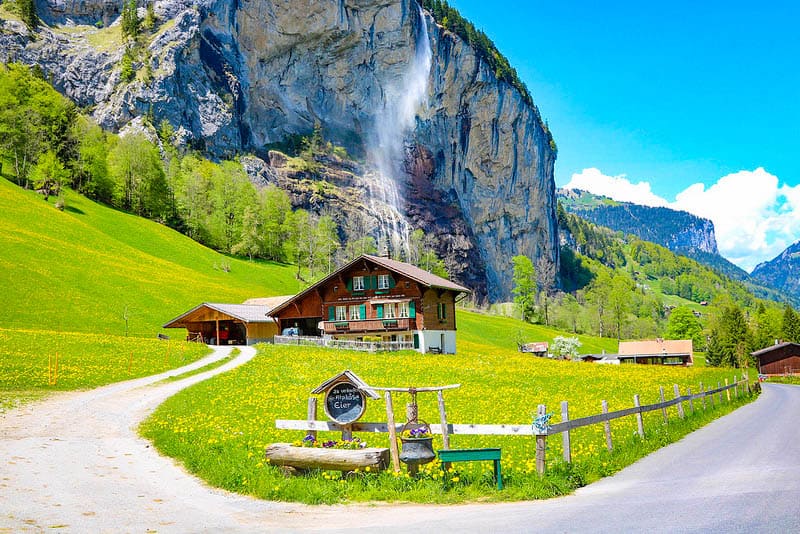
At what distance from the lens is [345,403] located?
13477mm

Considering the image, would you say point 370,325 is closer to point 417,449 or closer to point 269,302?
point 269,302

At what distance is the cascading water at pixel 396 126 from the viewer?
530 ft

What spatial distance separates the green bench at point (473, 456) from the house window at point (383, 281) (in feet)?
157

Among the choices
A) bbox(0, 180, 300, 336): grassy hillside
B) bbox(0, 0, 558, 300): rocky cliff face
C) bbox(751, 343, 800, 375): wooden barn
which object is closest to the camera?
bbox(0, 180, 300, 336): grassy hillside

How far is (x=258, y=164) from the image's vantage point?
479ft

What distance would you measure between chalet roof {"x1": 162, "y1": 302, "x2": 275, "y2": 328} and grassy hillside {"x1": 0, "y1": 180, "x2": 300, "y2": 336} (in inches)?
77.6

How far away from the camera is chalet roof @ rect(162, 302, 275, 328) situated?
55.9 m

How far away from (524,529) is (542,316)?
5243 inches

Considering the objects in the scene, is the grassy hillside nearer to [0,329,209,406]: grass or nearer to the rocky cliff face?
[0,329,209,406]: grass

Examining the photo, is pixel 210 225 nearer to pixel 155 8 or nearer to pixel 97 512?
pixel 155 8

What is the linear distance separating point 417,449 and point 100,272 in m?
60.3

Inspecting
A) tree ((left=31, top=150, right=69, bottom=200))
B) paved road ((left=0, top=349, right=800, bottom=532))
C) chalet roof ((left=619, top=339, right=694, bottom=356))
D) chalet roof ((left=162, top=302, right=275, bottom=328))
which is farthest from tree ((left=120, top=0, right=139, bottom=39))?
paved road ((left=0, top=349, right=800, bottom=532))

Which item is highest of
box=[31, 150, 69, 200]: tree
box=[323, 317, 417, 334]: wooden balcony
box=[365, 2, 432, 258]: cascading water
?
box=[365, 2, 432, 258]: cascading water

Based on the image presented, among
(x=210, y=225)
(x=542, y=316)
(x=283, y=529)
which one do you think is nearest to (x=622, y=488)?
(x=283, y=529)
